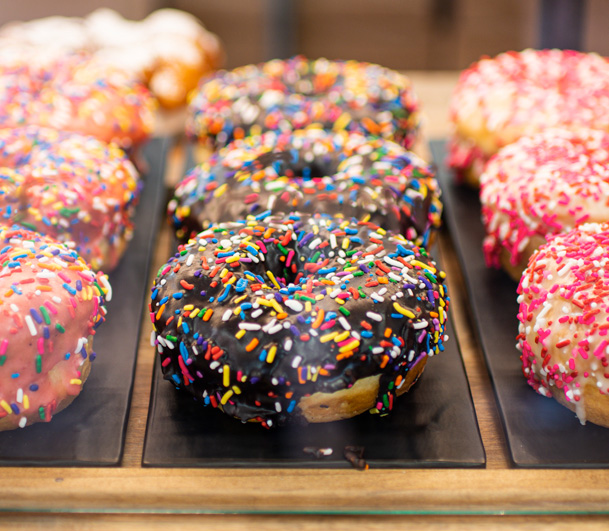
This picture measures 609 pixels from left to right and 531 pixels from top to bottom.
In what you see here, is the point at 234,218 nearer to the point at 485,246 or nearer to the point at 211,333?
the point at 211,333

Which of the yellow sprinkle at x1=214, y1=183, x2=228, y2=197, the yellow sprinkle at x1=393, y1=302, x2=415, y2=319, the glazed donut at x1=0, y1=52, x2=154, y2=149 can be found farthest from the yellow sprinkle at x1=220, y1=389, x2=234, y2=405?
the glazed donut at x1=0, y1=52, x2=154, y2=149

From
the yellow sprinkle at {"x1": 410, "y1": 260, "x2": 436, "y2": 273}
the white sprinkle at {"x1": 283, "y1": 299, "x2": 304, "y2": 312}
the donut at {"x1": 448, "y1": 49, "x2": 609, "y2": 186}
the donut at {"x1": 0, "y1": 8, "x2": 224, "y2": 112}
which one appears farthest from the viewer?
the donut at {"x1": 0, "y1": 8, "x2": 224, "y2": 112}

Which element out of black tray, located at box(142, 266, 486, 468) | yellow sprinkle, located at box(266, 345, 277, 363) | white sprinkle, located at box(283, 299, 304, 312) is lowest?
black tray, located at box(142, 266, 486, 468)

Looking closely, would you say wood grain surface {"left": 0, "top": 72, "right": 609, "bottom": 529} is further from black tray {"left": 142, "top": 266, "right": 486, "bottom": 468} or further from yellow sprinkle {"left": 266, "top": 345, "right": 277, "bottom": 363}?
yellow sprinkle {"left": 266, "top": 345, "right": 277, "bottom": 363}

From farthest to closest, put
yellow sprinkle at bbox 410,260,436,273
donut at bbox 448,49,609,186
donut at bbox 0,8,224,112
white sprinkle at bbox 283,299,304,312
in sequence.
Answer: donut at bbox 0,8,224,112 → donut at bbox 448,49,609,186 → yellow sprinkle at bbox 410,260,436,273 → white sprinkle at bbox 283,299,304,312

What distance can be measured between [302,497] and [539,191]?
3.21 ft

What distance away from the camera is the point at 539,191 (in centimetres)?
182

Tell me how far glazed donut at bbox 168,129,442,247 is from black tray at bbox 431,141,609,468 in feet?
0.59

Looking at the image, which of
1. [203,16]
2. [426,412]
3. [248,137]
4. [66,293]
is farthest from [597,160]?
[203,16]

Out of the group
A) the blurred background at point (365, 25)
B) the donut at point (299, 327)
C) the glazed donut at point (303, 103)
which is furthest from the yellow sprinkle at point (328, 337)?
the blurred background at point (365, 25)

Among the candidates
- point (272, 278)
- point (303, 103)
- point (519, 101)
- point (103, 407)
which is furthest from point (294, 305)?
point (519, 101)

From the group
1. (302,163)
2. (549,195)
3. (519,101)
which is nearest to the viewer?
(549,195)

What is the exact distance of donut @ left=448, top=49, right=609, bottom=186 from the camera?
2189mm

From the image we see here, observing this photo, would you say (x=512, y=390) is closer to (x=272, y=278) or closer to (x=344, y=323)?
(x=344, y=323)
